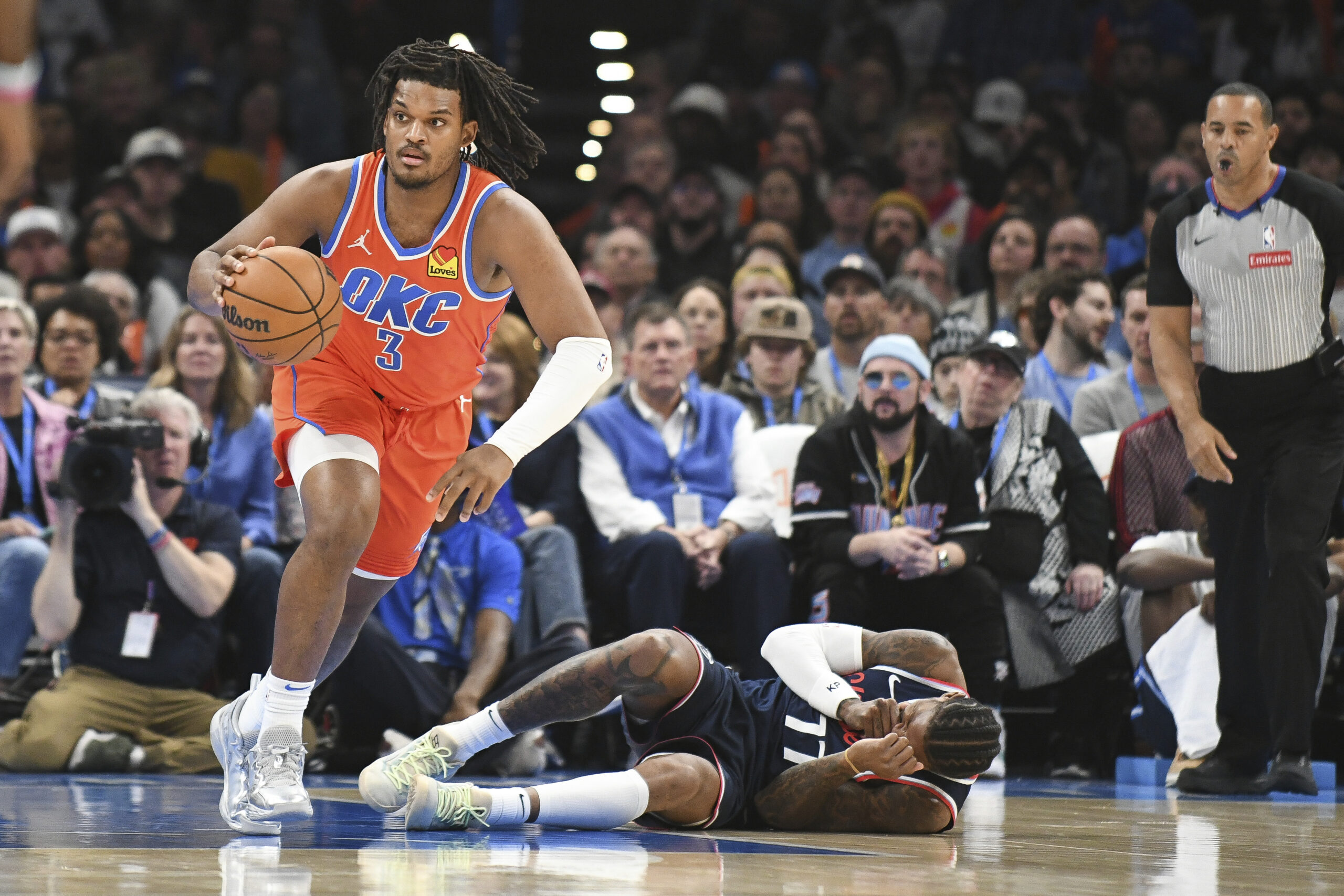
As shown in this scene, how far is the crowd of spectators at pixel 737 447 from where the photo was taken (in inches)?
249

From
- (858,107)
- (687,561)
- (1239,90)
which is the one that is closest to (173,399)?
(687,561)

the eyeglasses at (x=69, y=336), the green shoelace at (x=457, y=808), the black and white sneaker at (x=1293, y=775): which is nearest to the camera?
the green shoelace at (x=457, y=808)

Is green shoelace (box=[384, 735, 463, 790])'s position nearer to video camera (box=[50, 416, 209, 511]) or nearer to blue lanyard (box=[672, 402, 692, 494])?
video camera (box=[50, 416, 209, 511])

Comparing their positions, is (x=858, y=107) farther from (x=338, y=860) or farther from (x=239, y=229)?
(x=338, y=860)

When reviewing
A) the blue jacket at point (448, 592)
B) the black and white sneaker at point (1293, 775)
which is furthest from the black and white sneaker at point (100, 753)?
the black and white sneaker at point (1293, 775)

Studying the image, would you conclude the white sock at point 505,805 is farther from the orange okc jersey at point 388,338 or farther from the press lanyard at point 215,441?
the press lanyard at point 215,441

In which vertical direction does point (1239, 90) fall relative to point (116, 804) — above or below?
above

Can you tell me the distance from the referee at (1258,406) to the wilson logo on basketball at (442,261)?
8.74ft

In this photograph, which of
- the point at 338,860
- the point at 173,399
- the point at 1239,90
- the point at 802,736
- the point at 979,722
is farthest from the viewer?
the point at 173,399

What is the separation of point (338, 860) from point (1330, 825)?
9.16 ft

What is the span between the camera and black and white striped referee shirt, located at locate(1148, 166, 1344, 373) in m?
5.52

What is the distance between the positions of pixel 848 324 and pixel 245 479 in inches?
114

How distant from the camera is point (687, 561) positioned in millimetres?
6555

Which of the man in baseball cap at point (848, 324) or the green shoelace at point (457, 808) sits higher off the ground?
the man in baseball cap at point (848, 324)
